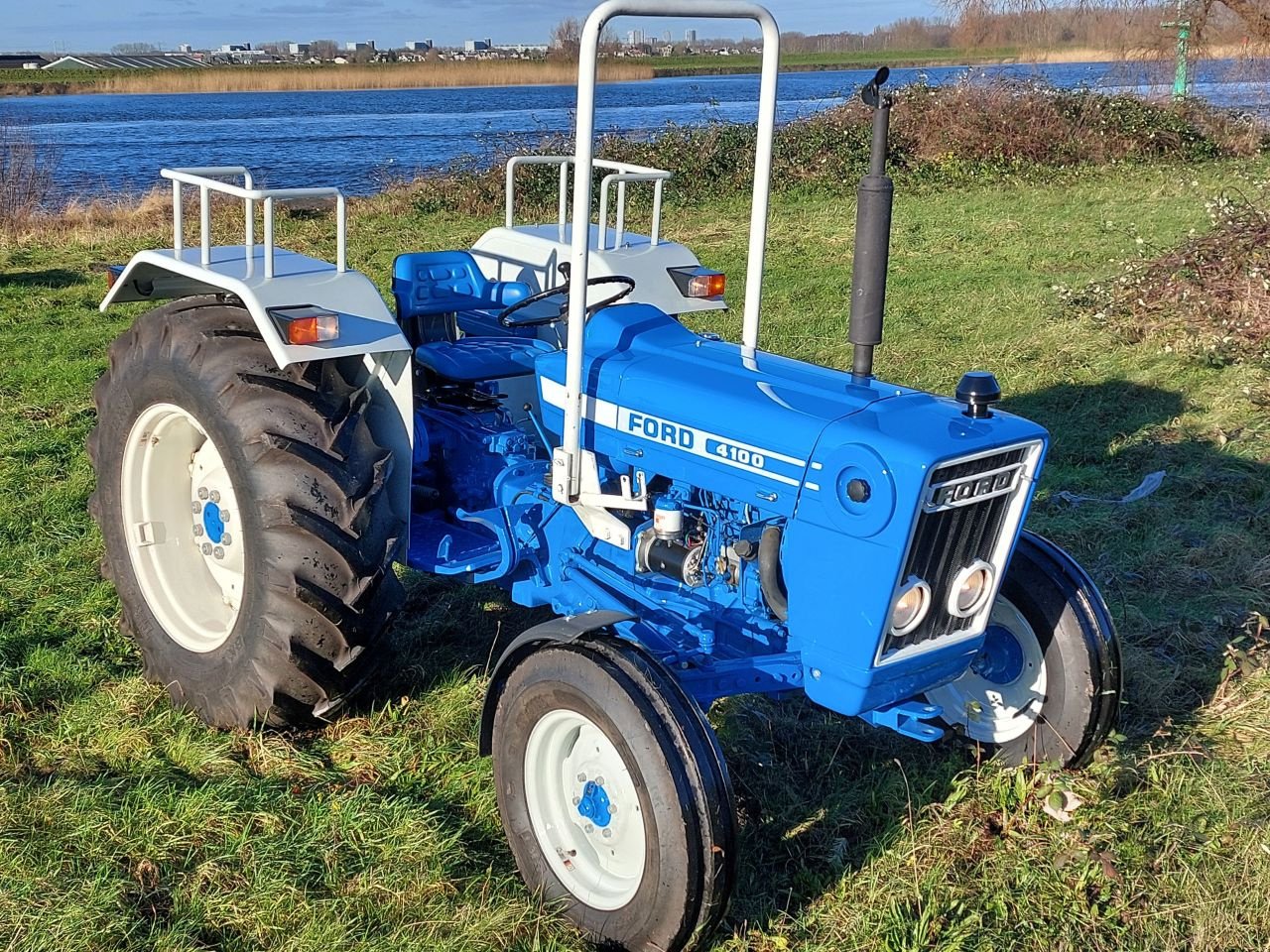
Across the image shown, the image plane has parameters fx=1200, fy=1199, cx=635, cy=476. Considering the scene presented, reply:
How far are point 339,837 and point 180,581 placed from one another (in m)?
1.17

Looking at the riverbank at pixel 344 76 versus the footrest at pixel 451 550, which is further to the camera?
the riverbank at pixel 344 76

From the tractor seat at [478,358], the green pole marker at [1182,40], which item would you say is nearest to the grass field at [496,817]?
the tractor seat at [478,358]

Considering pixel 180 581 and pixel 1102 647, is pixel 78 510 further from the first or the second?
pixel 1102 647

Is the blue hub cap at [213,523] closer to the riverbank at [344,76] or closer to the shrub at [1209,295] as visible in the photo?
the shrub at [1209,295]

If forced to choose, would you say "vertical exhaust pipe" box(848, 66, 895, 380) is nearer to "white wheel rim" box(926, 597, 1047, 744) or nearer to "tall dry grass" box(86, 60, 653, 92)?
"white wheel rim" box(926, 597, 1047, 744)

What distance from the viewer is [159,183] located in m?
19.5

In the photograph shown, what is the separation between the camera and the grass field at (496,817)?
2.73 m

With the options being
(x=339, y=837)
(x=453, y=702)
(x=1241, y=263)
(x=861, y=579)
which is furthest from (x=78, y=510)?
(x=1241, y=263)

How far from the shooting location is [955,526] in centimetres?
274

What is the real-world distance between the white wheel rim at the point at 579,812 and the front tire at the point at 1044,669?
109 centimetres

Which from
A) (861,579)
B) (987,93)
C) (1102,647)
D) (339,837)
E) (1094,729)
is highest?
(987,93)

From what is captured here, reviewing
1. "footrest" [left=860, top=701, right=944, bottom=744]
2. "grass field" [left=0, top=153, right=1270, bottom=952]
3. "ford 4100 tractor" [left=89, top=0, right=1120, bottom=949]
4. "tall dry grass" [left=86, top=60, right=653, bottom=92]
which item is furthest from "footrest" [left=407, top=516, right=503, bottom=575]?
"tall dry grass" [left=86, top=60, right=653, bottom=92]

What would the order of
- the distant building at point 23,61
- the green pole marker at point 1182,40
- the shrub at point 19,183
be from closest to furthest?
the shrub at point 19,183
the green pole marker at point 1182,40
the distant building at point 23,61

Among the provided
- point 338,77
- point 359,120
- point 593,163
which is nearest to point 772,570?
point 593,163
